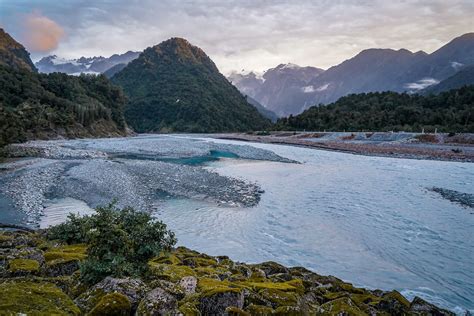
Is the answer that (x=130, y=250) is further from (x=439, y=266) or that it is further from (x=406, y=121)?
(x=406, y=121)

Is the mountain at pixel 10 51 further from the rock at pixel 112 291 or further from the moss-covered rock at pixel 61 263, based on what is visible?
the rock at pixel 112 291

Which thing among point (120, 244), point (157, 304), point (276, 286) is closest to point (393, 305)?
point (276, 286)

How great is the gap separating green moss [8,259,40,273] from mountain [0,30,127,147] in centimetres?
4374

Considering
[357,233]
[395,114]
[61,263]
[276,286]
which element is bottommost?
[357,233]

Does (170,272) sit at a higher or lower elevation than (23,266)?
lower

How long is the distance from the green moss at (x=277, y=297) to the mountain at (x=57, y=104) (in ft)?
155

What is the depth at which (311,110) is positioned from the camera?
12562 cm

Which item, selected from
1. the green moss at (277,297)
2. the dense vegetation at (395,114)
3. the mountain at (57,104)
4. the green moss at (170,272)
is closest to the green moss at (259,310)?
the green moss at (277,297)

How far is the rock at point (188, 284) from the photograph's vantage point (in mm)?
5645

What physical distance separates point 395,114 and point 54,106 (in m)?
98.5

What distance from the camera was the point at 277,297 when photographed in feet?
18.7

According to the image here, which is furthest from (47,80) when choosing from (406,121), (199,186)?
(406,121)

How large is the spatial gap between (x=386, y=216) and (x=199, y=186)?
44.6 feet

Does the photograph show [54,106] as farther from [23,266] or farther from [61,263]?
[23,266]
